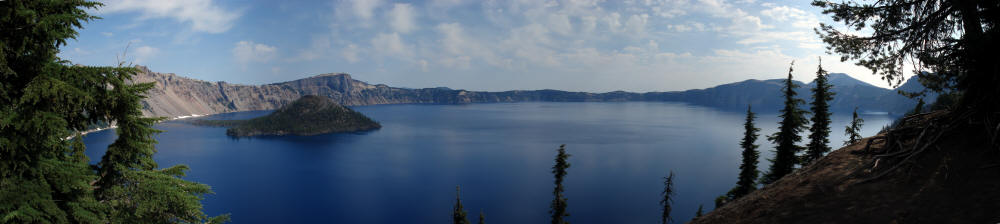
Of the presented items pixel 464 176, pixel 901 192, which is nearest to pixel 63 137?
pixel 901 192

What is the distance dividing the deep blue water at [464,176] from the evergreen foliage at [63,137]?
2614 inches

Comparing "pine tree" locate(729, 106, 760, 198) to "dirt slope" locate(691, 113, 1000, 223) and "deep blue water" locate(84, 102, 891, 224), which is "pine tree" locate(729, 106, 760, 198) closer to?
"dirt slope" locate(691, 113, 1000, 223)

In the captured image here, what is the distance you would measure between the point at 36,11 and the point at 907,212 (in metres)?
15.2

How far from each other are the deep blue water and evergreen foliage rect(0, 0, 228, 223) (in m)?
66.4

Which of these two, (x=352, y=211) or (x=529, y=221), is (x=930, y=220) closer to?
(x=529, y=221)

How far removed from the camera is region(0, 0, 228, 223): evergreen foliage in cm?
625

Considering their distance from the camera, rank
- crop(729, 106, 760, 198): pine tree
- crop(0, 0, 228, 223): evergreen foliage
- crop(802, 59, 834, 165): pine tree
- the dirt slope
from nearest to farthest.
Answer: crop(0, 0, 228, 223): evergreen foliage < the dirt slope < crop(802, 59, 834, 165): pine tree < crop(729, 106, 760, 198): pine tree

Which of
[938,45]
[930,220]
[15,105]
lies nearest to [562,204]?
[938,45]

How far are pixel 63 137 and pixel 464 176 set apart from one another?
97.6 meters

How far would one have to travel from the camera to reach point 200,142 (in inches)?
7338

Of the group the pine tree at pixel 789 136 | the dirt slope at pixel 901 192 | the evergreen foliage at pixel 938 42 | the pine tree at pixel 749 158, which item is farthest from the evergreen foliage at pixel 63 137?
the pine tree at pixel 749 158

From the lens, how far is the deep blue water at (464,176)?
77938mm

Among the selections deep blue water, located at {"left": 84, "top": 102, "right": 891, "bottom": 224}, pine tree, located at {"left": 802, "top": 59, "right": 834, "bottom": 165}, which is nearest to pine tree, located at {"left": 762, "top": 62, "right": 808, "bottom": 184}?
pine tree, located at {"left": 802, "top": 59, "right": 834, "bottom": 165}

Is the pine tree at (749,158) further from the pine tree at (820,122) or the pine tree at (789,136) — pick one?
the pine tree at (820,122)
